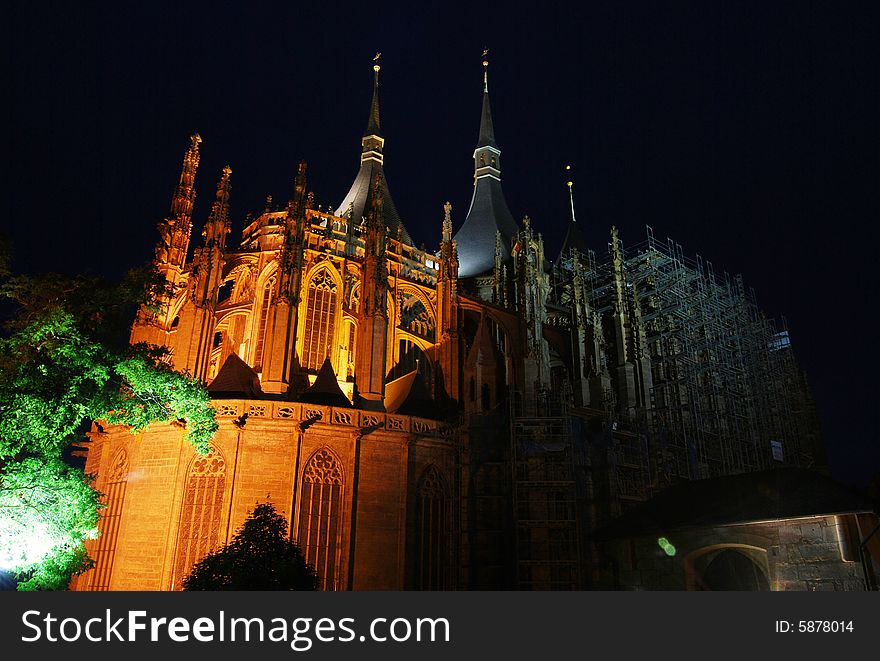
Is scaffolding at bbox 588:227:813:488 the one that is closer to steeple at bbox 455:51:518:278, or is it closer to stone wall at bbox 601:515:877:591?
steeple at bbox 455:51:518:278

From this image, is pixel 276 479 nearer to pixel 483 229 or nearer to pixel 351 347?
pixel 351 347

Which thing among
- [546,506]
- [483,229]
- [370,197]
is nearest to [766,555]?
[546,506]

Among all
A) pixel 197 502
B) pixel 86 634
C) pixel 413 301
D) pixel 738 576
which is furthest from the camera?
pixel 413 301

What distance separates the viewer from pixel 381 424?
2258cm

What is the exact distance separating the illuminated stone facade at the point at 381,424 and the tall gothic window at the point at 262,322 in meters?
0.11

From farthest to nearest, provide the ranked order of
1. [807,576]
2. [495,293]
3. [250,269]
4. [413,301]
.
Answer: [495,293] → [413,301] → [250,269] → [807,576]

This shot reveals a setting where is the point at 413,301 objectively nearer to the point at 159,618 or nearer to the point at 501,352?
the point at 501,352

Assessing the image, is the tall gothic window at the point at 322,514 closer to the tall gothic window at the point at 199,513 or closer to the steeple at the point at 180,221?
the tall gothic window at the point at 199,513

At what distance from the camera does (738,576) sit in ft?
52.9

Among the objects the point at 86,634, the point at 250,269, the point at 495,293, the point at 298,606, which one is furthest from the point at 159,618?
the point at 495,293

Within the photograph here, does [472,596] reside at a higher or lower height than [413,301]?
lower

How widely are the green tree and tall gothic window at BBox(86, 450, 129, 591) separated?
26.4ft

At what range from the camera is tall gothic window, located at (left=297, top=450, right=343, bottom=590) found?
20703 mm

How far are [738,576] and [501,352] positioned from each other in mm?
19944
